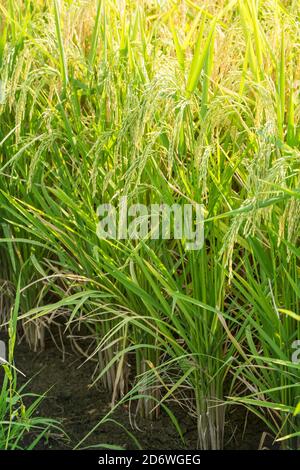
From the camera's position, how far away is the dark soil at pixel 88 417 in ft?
7.02

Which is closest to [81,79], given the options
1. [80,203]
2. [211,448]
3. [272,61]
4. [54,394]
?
[80,203]

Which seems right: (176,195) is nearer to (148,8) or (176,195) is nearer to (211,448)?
(211,448)

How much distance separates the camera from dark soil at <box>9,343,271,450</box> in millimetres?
2139

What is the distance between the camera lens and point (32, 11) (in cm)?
279

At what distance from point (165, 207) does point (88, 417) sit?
2.08ft

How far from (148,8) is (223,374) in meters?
1.31

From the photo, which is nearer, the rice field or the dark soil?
the rice field

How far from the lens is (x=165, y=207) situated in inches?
77.1

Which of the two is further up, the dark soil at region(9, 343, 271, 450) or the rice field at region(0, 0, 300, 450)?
the rice field at region(0, 0, 300, 450)

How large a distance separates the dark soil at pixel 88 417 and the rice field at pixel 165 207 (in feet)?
0.04

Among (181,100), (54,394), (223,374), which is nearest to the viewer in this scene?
(181,100)

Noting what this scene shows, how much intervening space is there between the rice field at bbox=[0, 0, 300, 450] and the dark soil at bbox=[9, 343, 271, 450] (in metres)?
0.01

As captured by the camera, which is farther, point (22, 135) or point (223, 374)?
point (22, 135)

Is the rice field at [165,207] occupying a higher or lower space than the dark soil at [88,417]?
higher
